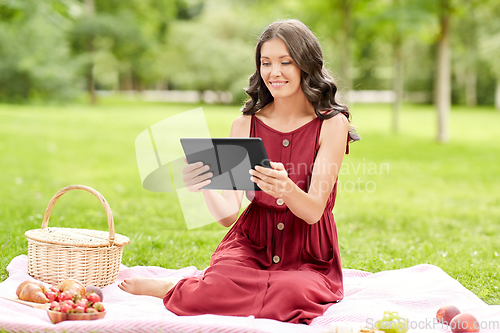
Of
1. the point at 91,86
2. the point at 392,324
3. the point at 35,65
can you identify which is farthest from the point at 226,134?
the point at 91,86

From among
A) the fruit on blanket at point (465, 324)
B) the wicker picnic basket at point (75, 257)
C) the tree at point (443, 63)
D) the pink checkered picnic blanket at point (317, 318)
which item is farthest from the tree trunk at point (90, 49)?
the fruit on blanket at point (465, 324)

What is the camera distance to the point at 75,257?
3400mm

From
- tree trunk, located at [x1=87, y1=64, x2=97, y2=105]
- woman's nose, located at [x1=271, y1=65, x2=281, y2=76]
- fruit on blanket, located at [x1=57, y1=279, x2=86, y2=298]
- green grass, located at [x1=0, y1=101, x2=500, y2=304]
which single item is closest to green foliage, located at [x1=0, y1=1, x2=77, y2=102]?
tree trunk, located at [x1=87, y1=64, x2=97, y2=105]

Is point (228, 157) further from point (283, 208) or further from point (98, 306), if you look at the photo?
point (98, 306)

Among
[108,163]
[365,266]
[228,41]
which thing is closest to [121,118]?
[108,163]

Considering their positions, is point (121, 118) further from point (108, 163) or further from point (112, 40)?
point (112, 40)

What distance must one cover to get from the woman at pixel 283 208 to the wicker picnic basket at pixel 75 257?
0.75 feet

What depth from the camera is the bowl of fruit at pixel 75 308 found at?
2.74 metres

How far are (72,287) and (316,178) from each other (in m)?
1.62

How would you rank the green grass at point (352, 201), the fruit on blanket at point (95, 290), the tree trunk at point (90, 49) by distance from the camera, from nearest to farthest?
the fruit on blanket at point (95, 290), the green grass at point (352, 201), the tree trunk at point (90, 49)

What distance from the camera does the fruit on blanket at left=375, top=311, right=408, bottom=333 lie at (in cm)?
270

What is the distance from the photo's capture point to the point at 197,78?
101 feet

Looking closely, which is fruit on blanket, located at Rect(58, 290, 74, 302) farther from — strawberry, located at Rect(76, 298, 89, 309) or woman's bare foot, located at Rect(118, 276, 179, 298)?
woman's bare foot, located at Rect(118, 276, 179, 298)

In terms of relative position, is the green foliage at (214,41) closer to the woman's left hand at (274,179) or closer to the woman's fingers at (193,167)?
the woman's fingers at (193,167)
